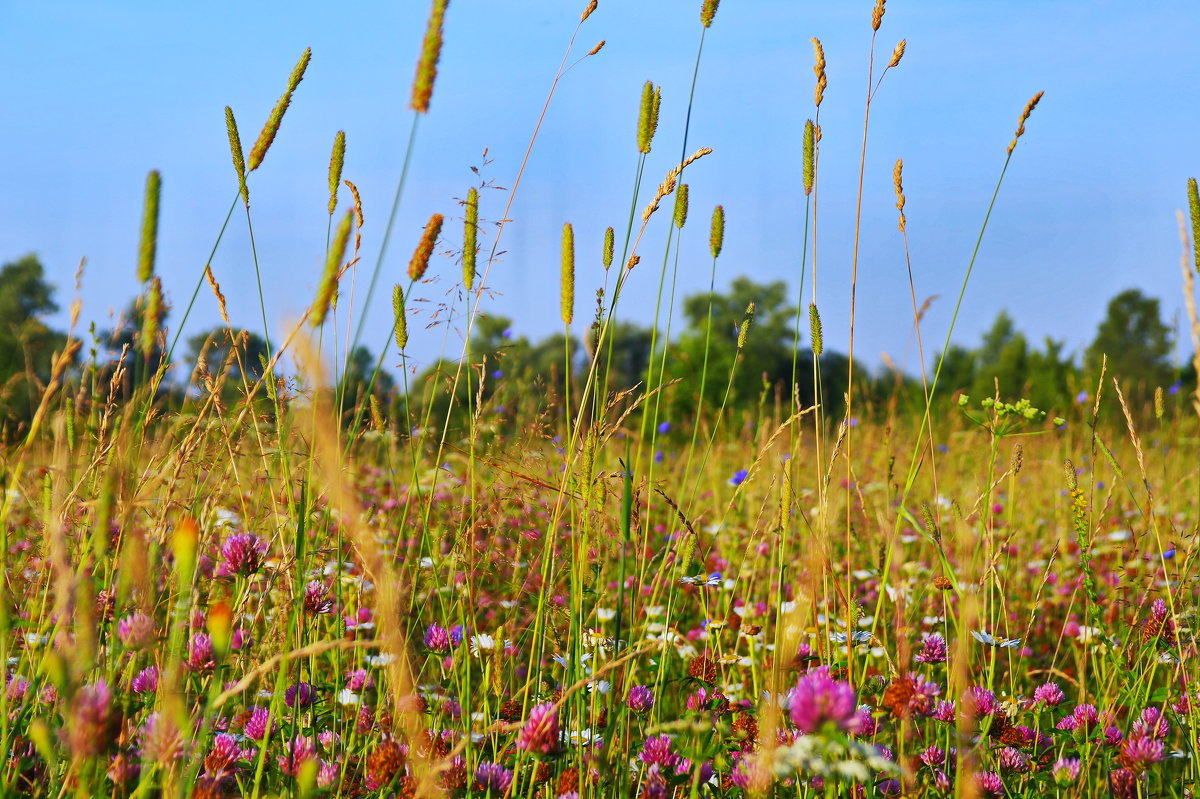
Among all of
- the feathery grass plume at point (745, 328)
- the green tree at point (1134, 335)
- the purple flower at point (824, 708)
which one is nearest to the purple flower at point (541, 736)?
the purple flower at point (824, 708)

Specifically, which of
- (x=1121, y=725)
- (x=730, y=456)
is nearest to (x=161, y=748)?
(x=1121, y=725)

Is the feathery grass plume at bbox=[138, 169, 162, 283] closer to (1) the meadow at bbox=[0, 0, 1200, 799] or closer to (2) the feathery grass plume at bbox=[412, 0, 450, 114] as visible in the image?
(1) the meadow at bbox=[0, 0, 1200, 799]

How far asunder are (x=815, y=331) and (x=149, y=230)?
3.27 feet

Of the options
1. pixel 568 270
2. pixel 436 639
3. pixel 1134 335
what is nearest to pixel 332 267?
pixel 568 270

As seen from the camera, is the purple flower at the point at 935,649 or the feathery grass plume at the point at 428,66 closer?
the feathery grass plume at the point at 428,66

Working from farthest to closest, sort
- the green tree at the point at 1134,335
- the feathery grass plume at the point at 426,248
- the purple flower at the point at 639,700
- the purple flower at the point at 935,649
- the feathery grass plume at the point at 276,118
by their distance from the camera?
1. the green tree at the point at 1134,335
2. the purple flower at the point at 935,649
3. the purple flower at the point at 639,700
4. the feathery grass plume at the point at 276,118
5. the feathery grass plume at the point at 426,248

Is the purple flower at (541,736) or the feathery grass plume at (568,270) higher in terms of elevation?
the feathery grass plume at (568,270)

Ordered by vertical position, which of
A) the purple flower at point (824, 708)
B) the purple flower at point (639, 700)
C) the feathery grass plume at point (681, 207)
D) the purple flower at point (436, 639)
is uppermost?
the feathery grass plume at point (681, 207)

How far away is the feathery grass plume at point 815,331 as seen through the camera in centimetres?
148

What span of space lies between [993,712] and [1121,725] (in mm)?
758

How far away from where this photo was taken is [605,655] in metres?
1.56

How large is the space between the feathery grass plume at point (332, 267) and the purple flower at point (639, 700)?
2.82ft

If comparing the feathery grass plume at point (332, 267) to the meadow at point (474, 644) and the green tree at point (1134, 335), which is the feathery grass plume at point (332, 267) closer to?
the meadow at point (474, 644)

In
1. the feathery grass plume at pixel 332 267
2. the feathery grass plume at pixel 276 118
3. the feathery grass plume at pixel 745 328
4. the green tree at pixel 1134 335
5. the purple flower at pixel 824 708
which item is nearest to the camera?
the purple flower at pixel 824 708
